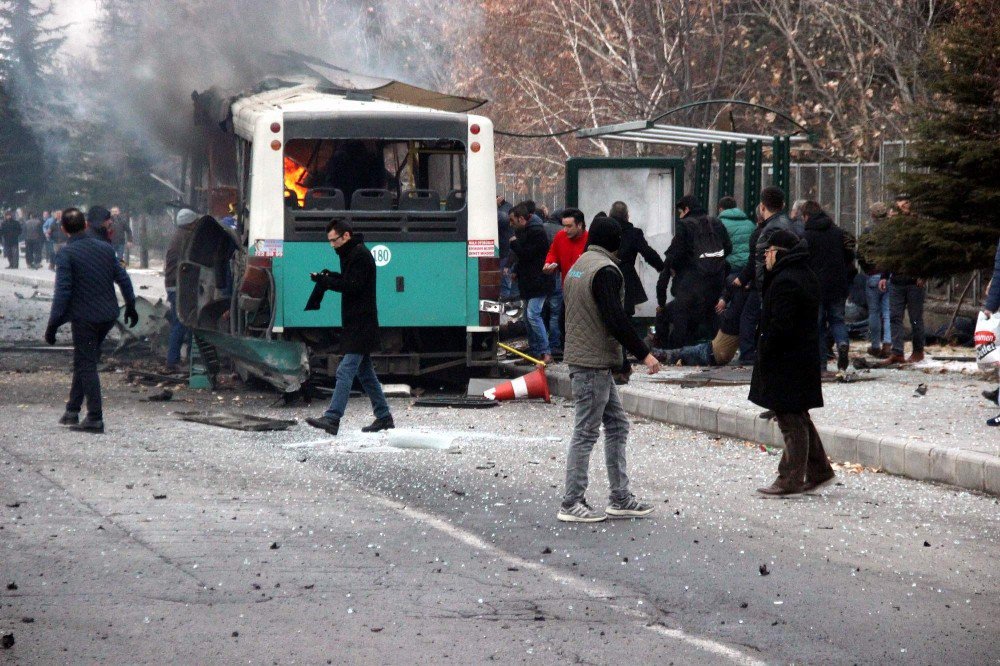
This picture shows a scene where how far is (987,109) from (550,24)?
15432 millimetres

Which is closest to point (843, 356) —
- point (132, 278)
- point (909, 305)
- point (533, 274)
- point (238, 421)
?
point (909, 305)

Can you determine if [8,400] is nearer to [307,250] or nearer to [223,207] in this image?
[307,250]

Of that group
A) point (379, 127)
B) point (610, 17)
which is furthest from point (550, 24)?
point (379, 127)

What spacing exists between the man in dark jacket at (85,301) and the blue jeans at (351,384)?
1.76m

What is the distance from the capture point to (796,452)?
8867mm

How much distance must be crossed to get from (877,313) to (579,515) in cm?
942

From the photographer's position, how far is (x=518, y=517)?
319 inches

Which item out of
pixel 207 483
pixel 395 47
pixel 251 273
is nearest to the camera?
pixel 207 483

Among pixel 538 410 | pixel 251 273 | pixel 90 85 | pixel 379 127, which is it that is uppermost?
pixel 90 85

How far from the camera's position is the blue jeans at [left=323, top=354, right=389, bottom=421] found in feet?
37.1

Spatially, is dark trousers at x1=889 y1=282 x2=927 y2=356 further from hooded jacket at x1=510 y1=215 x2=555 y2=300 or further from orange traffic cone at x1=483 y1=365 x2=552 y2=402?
orange traffic cone at x1=483 y1=365 x2=552 y2=402

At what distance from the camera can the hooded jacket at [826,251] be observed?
14.3 metres

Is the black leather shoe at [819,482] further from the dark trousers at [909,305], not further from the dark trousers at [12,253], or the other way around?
the dark trousers at [12,253]

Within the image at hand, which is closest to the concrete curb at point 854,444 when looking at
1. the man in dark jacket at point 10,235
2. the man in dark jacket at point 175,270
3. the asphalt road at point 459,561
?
the asphalt road at point 459,561
